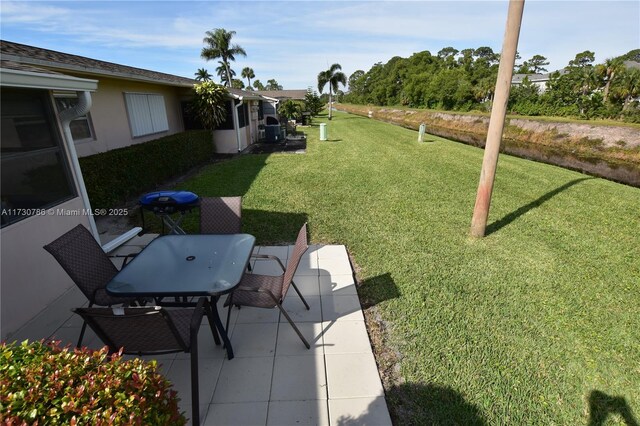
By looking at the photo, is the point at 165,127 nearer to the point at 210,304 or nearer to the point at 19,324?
the point at 19,324

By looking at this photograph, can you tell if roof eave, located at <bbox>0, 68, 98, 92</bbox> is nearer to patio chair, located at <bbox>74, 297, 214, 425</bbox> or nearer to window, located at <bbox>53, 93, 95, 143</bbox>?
patio chair, located at <bbox>74, 297, 214, 425</bbox>

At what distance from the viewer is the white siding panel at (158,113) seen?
1014 centimetres

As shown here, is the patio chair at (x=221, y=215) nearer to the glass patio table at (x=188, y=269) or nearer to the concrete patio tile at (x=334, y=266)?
the glass patio table at (x=188, y=269)

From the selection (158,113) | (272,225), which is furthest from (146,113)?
(272,225)

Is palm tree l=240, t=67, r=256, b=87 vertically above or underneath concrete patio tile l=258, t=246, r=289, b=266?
above

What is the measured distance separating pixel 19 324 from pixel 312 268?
3.34m

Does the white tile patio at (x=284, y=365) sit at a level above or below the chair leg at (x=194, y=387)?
below

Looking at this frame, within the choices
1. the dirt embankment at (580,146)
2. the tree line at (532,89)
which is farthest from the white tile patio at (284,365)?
the tree line at (532,89)

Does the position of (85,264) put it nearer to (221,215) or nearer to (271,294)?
(221,215)

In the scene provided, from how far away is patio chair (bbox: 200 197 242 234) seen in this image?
398 centimetres

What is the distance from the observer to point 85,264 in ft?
9.84

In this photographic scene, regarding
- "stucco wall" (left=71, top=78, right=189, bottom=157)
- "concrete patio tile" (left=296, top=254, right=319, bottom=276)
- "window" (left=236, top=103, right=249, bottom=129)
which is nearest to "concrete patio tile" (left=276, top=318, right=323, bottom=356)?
"concrete patio tile" (left=296, top=254, right=319, bottom=276)

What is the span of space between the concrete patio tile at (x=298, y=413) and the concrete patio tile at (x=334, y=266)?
2.01 meters

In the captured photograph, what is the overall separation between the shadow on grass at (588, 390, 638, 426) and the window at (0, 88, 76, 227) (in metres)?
5.68
